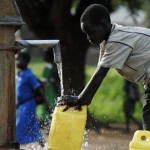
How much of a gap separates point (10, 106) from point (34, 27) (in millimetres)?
6617

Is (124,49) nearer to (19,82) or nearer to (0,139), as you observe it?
(0,139)

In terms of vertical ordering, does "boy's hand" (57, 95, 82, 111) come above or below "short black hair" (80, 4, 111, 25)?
below

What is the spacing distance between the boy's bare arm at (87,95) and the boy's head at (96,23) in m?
0.23

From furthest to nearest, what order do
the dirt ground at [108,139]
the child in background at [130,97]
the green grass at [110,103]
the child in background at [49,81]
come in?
1. the green grass at [110,103]
2. the child in background at [130,97]
3. the child in background at [49,81]
4. the dirt ground at [108,139]

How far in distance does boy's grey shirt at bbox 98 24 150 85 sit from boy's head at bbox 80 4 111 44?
6 cm

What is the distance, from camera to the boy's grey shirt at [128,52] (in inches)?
192

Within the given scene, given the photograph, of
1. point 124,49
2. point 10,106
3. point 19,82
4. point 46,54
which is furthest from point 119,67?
point 46,54

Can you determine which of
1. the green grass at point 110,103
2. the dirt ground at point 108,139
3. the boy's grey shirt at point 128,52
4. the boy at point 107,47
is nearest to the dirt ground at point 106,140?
the dirt ground at point 108,139

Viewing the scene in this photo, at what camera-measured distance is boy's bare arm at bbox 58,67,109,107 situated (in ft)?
15.7

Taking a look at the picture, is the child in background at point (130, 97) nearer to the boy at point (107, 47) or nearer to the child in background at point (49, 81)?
the child in background at point (49, 81)

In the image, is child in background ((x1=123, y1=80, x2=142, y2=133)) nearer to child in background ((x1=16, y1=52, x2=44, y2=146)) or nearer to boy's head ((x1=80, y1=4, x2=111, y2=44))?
child in background ((x1=16, y1=52, x2=44, y2=146))

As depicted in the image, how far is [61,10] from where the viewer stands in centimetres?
1112

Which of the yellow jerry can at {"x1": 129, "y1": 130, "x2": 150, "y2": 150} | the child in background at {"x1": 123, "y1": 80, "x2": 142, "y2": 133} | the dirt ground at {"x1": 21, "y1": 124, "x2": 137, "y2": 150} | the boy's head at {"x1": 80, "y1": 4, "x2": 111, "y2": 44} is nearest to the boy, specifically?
the boy's head at {"x1": 80, "y1": 4, "x2": 111, "y2": 44}

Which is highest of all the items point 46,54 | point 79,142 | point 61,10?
point 61,10
